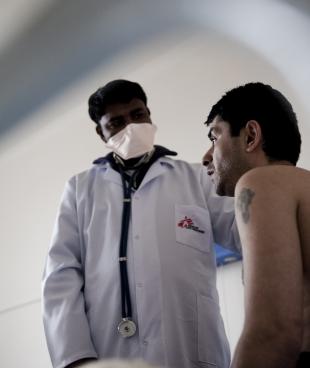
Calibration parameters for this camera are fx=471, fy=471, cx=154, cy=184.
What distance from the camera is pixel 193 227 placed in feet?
4.73

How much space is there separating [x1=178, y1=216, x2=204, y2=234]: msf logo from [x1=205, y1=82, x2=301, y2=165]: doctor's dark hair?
347 millimetres

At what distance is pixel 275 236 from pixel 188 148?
1517 millimetres

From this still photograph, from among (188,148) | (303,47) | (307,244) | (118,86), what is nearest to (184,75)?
(188,148)

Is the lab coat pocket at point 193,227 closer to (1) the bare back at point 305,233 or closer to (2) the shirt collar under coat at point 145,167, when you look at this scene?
(2) the shirt collar under coat at point 145,167

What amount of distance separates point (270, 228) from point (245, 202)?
10 cm

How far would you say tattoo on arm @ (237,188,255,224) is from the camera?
35.6 inches

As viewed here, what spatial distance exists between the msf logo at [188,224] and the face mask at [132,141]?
29 cm

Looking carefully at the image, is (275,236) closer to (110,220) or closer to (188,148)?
(110,220)

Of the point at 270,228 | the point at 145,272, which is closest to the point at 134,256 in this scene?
the point at 145,272

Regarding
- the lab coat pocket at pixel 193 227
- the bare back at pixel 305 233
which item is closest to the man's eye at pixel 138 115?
the lab coat pocket at pixel 193 227

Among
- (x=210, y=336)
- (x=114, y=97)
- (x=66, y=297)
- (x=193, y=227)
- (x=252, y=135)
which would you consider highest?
(x=114, y=97)

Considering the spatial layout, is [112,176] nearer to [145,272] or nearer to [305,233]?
[145,272]

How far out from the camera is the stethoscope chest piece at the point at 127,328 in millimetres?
1269

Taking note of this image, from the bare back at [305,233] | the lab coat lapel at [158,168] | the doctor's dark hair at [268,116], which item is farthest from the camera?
the lab coat lapel at [158,168]
